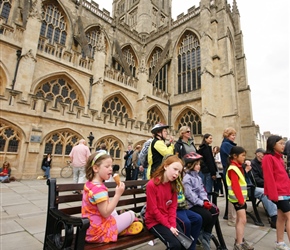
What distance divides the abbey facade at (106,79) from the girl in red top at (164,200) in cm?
781

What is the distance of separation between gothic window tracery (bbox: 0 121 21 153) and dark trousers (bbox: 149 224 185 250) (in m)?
8.36

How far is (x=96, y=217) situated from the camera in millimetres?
1487

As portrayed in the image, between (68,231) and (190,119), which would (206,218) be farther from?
(190,119)

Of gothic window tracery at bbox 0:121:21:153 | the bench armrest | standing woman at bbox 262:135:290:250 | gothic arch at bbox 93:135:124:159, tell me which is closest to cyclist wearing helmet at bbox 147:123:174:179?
standing woman at bbox 262:135:290:250

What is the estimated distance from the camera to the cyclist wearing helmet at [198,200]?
85.0 inches

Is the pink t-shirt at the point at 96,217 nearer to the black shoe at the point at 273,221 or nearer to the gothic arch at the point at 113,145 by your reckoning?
the black shoe at the point at 273,221

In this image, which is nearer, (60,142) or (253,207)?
(253,207)

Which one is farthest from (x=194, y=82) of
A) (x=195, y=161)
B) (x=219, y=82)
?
(x=195, y=161)

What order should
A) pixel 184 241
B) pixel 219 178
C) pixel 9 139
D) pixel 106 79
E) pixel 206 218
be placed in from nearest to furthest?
pixel 184 241, pixel 206 218, pixel 219 178, pixel 9 139, pixel 106 79

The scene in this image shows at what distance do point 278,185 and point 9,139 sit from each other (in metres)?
9.41

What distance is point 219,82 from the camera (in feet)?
55.0

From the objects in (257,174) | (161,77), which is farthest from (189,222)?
(161,77)

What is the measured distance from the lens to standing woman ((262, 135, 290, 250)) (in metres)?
2.26

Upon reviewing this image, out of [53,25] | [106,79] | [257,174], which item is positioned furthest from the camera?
[53,25]
